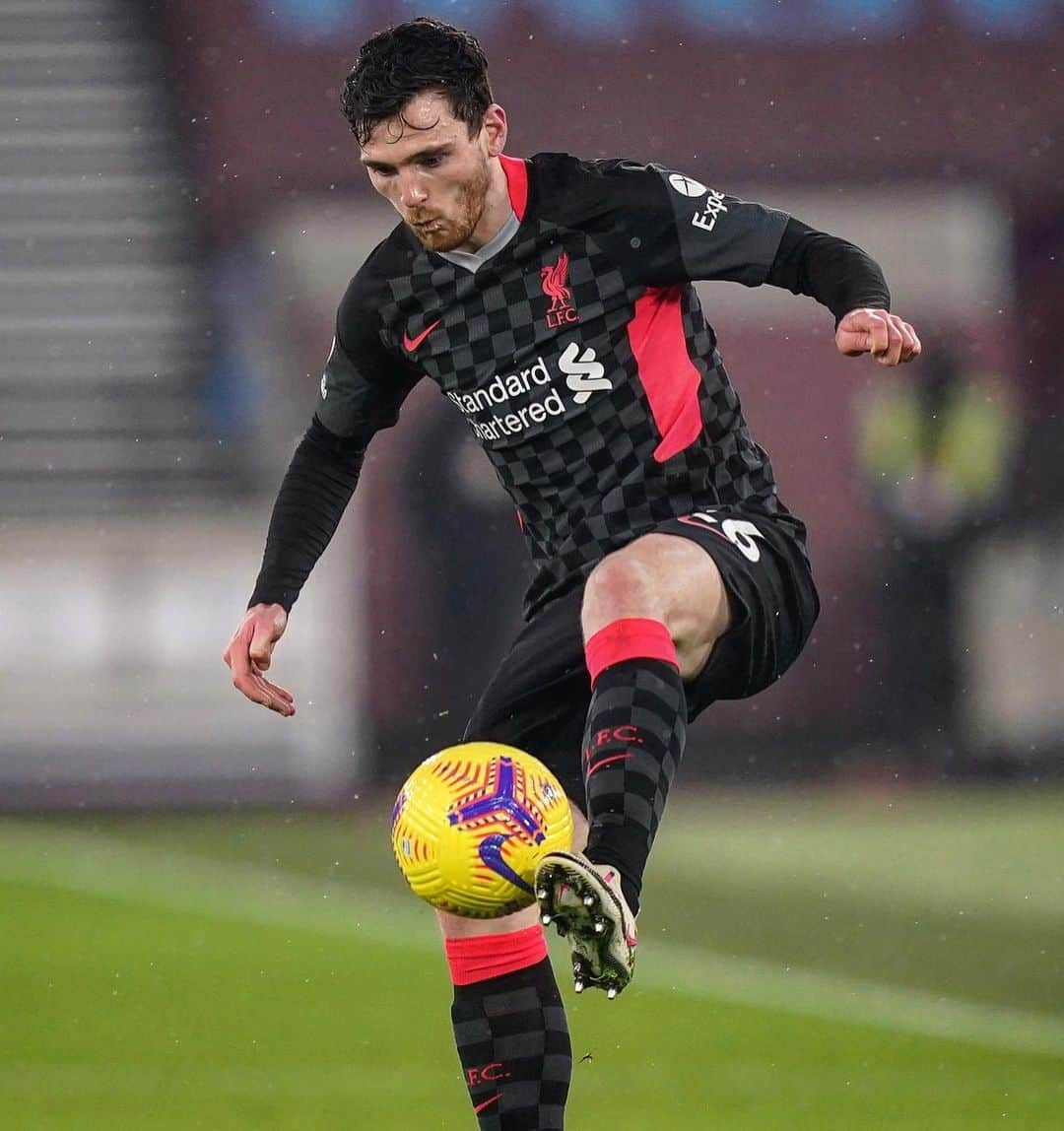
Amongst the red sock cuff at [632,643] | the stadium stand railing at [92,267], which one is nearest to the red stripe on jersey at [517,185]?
the red sock cuff at [632,643]

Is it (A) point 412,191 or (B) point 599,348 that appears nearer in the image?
(A) point 412,191

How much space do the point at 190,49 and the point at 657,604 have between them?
8755 millimetres

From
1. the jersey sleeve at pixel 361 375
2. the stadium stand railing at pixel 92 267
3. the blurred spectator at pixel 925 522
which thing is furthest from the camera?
the stadium stand railing at pixel 92 267

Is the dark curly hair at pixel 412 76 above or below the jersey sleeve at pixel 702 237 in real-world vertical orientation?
above

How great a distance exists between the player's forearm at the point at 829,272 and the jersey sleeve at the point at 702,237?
0.02 meters

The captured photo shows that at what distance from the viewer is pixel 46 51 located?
11211 millimetres

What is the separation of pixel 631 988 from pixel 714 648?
9.64 ft

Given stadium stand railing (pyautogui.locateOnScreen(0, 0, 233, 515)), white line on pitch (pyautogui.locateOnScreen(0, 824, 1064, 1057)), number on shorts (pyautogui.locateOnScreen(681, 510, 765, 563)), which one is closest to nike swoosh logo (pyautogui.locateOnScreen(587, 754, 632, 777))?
number on shorts (pyautogui.locateOnScreen(681, 510, 765, 563))

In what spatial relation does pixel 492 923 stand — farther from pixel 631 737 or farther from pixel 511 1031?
pixel 631 737

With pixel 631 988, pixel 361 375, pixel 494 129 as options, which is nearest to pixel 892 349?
pixel 494 129

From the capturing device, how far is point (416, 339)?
11.0ft

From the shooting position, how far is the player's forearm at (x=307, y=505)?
11.8 feet

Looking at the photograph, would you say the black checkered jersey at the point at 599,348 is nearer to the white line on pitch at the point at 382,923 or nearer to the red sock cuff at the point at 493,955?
the red sock cuff at the point at 493,955

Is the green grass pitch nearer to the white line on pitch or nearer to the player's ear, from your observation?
the white line on pitch
